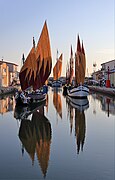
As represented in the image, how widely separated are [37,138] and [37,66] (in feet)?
45.9

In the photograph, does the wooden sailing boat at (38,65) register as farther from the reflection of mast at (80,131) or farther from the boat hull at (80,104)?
the reflection of mast at (80,131)

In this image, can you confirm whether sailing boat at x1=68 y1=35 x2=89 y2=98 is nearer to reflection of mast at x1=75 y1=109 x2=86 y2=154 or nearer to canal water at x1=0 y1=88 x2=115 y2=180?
reflection of mast at x1=75 y1=109 x2=86 y2=154

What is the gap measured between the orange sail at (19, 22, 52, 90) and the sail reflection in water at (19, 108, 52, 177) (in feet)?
24.3

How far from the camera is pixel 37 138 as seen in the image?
1162 centimetres

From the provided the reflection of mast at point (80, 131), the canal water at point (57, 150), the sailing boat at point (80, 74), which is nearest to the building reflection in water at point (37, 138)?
the canal water at point (57, 150)

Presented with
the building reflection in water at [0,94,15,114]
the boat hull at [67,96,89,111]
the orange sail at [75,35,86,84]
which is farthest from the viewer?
the orange sail at [75,35,86,84]

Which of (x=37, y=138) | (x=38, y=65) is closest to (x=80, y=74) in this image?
(x=38, y=65)

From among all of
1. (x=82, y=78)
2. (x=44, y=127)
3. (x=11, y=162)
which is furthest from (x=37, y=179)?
(x=82, y=78)

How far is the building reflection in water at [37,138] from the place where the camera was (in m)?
8.74

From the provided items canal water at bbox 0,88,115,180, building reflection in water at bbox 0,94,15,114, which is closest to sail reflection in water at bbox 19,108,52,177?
canal water at bbox 0,88,115,180

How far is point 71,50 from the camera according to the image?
41.0m

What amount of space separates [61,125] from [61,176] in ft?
25.1

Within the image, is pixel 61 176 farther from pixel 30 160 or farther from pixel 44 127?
pixel 44 127

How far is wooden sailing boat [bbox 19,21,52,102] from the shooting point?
2355 cm
